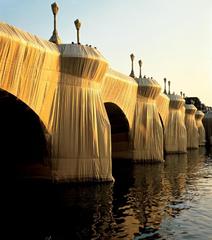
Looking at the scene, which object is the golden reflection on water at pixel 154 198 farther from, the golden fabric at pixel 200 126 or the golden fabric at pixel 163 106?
the golden fabric at pixel 200 126

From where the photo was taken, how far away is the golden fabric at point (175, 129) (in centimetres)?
7244

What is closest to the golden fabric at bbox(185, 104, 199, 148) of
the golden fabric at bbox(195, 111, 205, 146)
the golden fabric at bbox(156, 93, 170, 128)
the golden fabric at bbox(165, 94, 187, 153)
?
the golden fabric at bbox(195, 111, 205, 146)

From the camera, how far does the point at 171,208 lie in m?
24.4

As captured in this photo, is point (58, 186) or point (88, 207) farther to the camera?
point (58, 186)

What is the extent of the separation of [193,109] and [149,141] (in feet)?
142

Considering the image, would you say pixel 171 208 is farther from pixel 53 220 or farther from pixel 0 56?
pixel 0 56

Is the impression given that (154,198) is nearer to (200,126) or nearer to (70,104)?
(70,104)

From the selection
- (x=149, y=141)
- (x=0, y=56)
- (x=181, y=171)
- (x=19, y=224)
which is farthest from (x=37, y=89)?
(x=149, y=141)

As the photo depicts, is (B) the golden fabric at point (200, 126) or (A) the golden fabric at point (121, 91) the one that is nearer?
(A) the golden fabric at point (121, 91)

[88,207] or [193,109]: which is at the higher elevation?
[193,109]

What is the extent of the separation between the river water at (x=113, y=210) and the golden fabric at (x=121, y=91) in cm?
1094

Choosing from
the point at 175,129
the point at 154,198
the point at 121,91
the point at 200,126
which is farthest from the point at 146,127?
the point at 200,126

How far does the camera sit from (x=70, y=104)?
31.2 metres

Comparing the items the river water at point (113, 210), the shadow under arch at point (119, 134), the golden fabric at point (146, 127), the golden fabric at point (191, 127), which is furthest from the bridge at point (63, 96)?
the golden fabric at point (191, 127)
